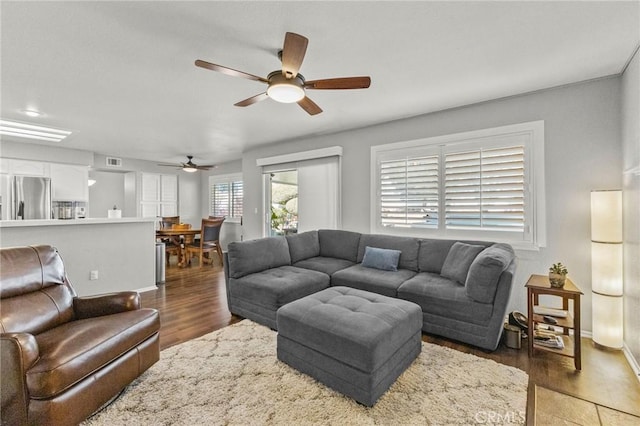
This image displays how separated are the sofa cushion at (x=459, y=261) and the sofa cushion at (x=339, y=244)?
4.25 ft

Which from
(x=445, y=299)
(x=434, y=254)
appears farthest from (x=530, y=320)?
(x=434, y=254)

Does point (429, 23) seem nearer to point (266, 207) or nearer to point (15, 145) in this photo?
point (266, 207)

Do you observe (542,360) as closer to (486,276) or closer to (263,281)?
(486,276)

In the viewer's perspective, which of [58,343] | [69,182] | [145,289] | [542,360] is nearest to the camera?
[58,343]

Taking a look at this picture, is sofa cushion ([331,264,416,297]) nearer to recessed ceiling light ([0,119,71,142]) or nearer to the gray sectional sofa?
the gray sectional sofa

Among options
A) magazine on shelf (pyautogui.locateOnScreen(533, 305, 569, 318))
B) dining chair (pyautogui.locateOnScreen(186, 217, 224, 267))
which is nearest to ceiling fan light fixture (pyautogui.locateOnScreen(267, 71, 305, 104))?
magazine on shelf (pyautogui.locateOnScreen(533, 305, 569, 318))

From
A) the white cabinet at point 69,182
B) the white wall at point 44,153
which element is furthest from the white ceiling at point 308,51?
the white cabinet at point 69,182

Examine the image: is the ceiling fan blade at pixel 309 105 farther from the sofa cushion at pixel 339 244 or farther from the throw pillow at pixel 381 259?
the sofa cushion at pixel 339 244

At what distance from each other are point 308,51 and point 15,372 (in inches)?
105

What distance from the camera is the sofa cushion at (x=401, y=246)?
3.57 metres

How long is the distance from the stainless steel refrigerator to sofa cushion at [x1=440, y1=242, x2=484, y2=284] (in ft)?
23.8

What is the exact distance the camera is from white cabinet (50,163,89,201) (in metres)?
5.85

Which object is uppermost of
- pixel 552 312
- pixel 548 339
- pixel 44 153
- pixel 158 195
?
pixel 44 153

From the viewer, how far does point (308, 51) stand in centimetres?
232
